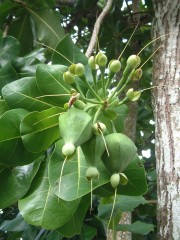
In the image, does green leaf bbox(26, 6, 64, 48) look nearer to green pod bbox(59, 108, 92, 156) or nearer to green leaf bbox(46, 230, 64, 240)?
green leaf bbox(46, 230, 64, 240)

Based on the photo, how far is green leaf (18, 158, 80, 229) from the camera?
3.58 ft

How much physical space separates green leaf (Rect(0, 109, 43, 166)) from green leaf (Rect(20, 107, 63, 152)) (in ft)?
0.13

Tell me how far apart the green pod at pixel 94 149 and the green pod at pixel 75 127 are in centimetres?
1

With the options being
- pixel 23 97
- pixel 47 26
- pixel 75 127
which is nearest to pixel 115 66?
pixel 75 127

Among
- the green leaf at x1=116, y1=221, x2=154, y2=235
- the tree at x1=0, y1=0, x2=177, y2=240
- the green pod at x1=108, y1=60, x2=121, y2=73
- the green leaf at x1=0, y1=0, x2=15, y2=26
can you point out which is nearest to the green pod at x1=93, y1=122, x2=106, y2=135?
the tree at x1=0, y1=0, x2=177, y2=240

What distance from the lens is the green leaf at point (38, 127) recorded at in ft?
3.34

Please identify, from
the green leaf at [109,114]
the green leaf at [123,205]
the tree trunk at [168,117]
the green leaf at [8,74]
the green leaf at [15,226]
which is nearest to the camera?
the green leaf at [109,114]

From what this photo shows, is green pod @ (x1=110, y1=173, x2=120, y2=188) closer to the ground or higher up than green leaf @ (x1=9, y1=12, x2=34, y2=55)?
closer to the ground

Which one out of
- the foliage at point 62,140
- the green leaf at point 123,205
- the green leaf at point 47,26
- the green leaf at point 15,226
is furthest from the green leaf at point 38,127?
the green leaf at point 15,226

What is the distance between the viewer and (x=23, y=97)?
1.09m

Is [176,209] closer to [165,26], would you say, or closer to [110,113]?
[110,113]

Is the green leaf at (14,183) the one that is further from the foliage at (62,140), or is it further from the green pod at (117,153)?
the green pod at (117,153)

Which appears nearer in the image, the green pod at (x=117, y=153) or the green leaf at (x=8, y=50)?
the green pod at (x=117, y=153)

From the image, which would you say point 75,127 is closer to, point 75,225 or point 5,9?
point 75,225
